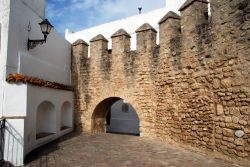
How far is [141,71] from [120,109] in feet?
25.1

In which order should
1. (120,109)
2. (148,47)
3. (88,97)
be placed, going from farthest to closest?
(120,109)
(88,97)
(148,47)

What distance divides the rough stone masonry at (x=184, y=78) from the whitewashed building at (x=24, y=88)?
1.64m

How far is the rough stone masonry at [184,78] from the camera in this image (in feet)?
15.6

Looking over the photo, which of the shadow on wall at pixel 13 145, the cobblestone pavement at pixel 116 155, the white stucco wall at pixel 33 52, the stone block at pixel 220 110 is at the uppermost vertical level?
the white stucco wall at pixel 33 52

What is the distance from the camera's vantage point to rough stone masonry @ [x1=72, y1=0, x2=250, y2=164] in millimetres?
4746

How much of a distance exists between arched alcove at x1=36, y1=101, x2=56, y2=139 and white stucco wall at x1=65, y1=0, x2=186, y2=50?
6.54 meters

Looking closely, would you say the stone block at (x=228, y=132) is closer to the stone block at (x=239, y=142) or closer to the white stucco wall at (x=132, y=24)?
the stone block at (x=239, y=142)

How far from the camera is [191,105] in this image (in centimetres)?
608

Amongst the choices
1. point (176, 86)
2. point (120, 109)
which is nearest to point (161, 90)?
point (176, 86)

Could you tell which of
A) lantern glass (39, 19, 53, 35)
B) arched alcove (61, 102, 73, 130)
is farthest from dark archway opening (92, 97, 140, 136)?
lantern glass (39, 19, 53, 35)

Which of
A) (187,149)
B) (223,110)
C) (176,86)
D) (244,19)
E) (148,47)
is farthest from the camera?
(148,47)

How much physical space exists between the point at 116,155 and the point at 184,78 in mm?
2912

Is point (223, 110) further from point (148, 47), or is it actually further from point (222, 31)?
point (148, 47)

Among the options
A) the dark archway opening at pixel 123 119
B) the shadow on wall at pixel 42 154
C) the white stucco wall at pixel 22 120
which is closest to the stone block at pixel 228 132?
the shadow on wall at pixel 42 154
